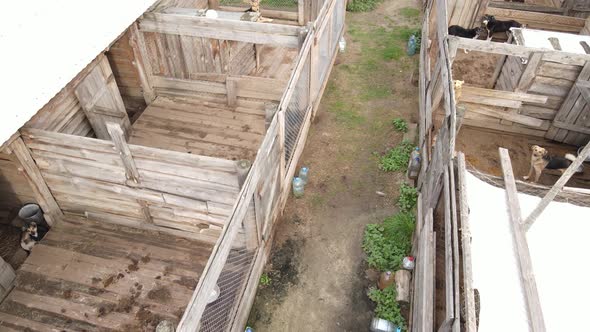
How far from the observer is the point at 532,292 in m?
4.33

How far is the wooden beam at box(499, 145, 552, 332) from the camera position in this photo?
4148 millimetres

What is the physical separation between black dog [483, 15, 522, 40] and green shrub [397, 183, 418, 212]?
632 cm

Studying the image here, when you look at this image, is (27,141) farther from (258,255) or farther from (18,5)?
(258,255)

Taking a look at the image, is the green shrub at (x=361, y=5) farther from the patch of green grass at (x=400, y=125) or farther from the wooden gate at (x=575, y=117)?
the wooden gate at (x=575, y=117)

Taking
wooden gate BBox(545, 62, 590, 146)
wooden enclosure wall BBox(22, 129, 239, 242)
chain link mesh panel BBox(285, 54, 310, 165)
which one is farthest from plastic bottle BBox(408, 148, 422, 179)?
wooden enclosure wall BBox(22, 129, 239, 242)

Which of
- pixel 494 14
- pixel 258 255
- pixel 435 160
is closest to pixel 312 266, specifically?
pixel 258 255

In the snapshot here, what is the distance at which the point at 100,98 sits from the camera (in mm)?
7578

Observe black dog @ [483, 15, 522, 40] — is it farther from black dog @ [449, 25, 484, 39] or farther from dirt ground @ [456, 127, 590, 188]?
dirt ground @ [456, 127, 590, 188]

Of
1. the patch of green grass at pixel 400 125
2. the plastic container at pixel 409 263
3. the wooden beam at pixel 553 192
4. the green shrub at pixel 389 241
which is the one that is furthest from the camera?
the patch of green grass at pixel 400 125

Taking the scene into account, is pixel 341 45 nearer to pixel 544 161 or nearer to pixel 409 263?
pixel 544 161

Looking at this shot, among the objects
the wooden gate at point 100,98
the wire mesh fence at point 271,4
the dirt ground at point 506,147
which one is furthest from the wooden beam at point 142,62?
the dirt ground at point 506,147

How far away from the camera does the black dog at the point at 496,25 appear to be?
11.3 meters

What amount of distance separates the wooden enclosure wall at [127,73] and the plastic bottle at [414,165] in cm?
624

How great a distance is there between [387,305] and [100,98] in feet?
21.3
